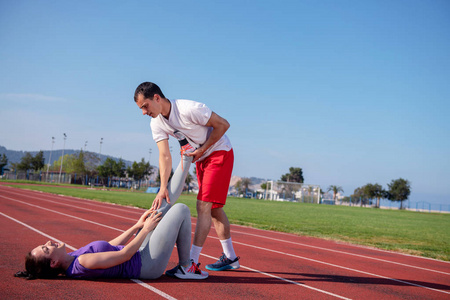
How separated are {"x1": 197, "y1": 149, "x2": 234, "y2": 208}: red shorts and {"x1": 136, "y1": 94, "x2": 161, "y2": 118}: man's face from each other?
913 millimetres

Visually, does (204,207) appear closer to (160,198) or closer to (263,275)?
(160,198)

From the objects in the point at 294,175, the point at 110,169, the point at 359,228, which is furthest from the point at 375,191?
the point at 359,228

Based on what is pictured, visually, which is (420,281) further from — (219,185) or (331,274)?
(219,185)

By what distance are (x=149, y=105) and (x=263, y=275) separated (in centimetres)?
257

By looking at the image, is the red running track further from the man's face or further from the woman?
the man's face

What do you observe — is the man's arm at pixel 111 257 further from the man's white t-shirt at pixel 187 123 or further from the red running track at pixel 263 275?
the man's white t-shirt at pixel 187 123

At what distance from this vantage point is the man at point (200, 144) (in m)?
4.30

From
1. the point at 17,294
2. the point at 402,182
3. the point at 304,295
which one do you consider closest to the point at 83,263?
the point at 17,294

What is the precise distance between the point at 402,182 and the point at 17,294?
93869mm

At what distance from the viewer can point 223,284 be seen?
4121 millimetres

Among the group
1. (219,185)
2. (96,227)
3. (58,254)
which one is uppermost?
(219,185)

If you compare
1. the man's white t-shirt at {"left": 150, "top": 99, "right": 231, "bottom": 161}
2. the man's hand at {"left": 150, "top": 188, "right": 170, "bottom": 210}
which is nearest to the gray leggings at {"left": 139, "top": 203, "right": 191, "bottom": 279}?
the man's hand at {"left": 150, "top": 188, "right": 170, "bottom": 210}

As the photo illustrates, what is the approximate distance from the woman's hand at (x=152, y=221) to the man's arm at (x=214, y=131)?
97 centimetres

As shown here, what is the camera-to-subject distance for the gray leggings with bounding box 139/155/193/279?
11.8ft
